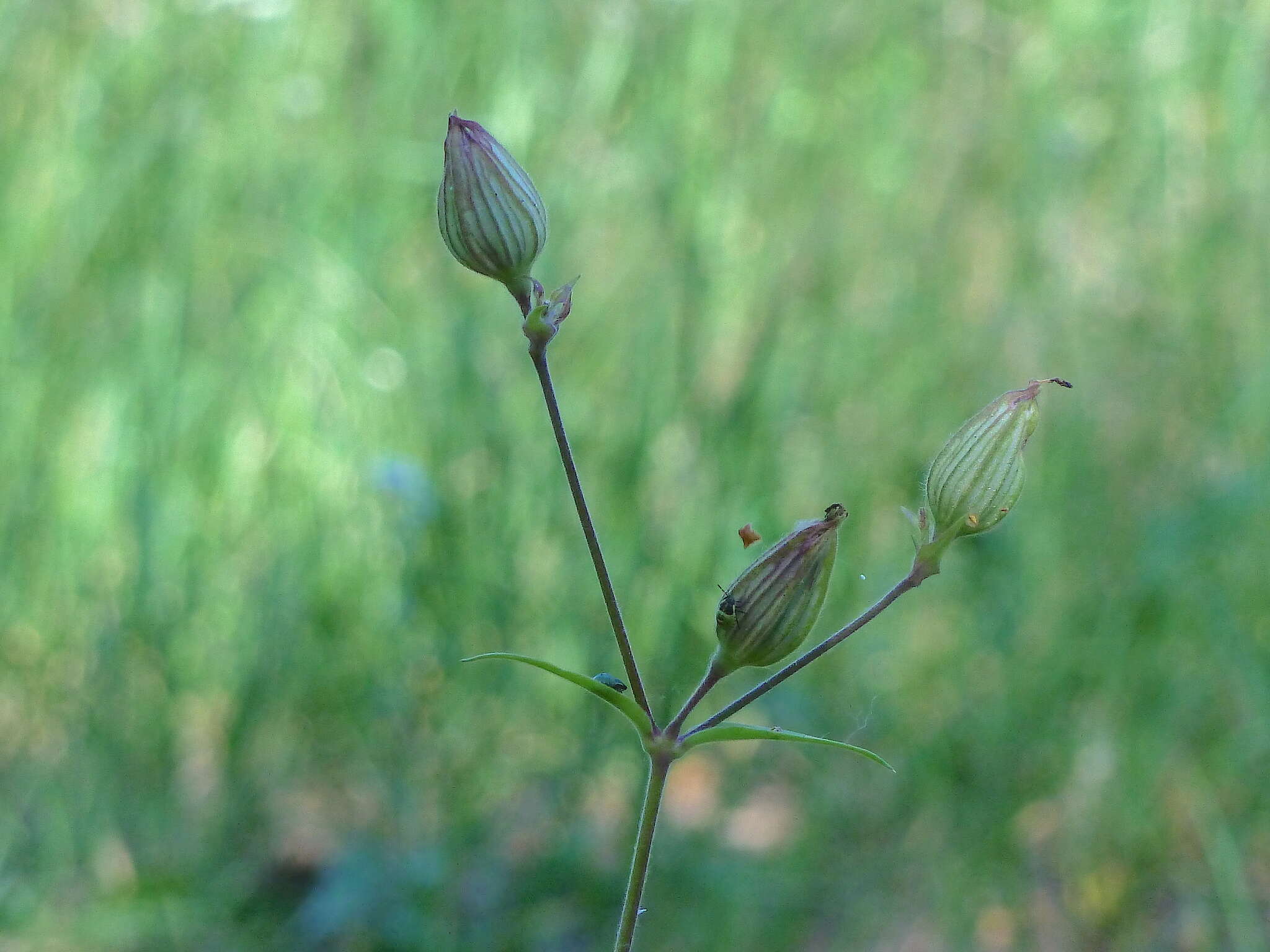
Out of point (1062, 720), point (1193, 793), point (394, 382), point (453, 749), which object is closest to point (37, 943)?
point (453, 749)

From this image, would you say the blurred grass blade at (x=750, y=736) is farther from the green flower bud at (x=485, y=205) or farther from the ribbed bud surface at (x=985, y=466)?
the green flower bud at (x=485, y=205)

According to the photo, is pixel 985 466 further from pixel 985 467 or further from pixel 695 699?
pixel 695 699

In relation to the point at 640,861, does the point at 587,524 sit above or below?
above

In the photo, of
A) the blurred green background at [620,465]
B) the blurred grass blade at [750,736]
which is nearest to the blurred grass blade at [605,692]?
the blurred grass blade at [750,736]

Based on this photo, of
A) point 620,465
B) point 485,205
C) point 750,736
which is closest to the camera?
point 750,736

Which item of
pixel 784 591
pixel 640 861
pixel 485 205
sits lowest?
pixel 640 861

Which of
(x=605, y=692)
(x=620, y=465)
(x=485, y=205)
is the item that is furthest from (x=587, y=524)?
(x=620, y=465)

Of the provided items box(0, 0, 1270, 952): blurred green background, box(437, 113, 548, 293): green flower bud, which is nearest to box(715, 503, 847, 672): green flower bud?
box(437, 113, 548, 293): green flower bud

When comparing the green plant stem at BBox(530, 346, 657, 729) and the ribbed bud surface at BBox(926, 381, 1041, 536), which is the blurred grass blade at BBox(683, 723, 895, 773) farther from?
the ribbed bud surface at BBox(926, 381, 1041, 536)
